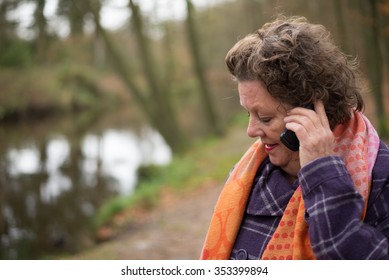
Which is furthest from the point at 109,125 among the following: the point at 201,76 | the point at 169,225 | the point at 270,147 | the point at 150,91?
the point at 270,147

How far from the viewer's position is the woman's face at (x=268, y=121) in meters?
1.82

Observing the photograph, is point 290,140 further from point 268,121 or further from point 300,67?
point 300,67

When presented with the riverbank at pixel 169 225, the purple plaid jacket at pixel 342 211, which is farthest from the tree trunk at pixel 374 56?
the purple plaid jacket at pixel 342 211

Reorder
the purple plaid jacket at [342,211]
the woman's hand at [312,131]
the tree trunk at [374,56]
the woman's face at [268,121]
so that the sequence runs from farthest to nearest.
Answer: the tree trunk at [374,56] → the woman's face at [268,121] → the woman's hand at [312,131] → the purple plaid jacket at [342,211]

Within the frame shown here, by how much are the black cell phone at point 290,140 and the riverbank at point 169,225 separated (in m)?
4.96

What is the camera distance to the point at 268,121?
187cm

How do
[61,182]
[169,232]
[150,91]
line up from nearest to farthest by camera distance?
[169,232], [61,182], [150,91]

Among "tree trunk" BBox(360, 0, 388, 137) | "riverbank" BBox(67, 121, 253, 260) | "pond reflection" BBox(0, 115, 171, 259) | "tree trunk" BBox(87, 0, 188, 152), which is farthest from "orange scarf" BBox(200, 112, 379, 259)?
"tree trunk" BBox(87, 0, 188, 152)

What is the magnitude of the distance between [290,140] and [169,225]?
265 inches

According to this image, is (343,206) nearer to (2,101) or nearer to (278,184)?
(278,184)

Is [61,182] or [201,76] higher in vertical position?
[201,76]

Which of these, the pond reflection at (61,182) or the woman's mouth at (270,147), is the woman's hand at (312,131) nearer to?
the woman's mouth at (270,147)
